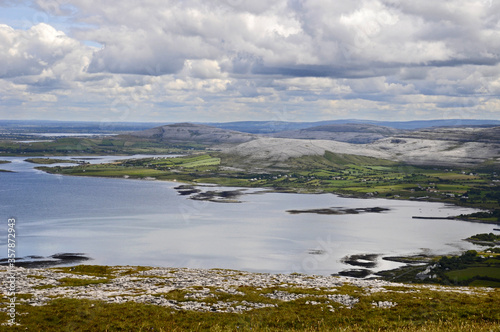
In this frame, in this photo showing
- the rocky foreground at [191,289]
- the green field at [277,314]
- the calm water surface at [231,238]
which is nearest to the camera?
the green field at [277,314]

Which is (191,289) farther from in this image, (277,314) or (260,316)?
(277,314)

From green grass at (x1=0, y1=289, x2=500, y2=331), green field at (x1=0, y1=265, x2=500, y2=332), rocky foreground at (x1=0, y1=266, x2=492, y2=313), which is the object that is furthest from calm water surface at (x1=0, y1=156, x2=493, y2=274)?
green grass at (x1=0, y1=289, x2=500, y2=331)

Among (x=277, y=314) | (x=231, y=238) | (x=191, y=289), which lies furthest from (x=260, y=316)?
(x=231, y=238)

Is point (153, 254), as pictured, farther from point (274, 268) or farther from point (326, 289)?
point (326, 289)

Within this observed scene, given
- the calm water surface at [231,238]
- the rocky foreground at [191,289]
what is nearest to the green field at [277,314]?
the rocky foreground at [191,289]

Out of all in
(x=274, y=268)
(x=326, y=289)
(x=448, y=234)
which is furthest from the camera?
(x=448, y=234)

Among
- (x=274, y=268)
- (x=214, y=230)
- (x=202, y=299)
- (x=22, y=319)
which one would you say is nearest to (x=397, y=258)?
(x=274, y=268)

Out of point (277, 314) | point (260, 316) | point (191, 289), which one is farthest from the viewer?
point (191, 289)

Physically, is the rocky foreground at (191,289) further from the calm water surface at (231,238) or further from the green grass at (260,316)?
the calm water surface at (231,238)

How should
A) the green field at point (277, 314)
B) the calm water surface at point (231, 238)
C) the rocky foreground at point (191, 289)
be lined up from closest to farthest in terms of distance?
the green field at point (277, 314)
the rocky foreground at point (191, 289)
the calm water surface at point (231, 238)
